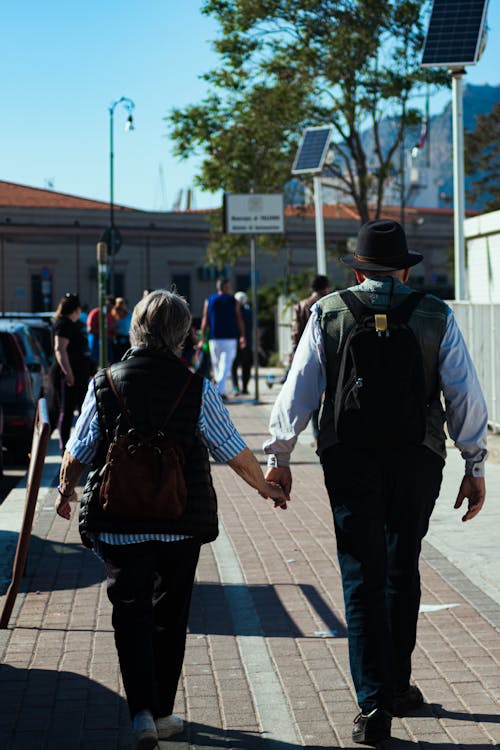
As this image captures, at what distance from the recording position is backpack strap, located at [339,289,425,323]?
449cm

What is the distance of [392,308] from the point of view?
4.54 meters

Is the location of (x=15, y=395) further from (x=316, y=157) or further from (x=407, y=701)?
(x=316, y=157)

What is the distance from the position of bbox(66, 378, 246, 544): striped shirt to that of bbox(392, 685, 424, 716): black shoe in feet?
3.70

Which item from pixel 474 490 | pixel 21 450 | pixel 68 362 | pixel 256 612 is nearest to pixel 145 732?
pixel 474 490

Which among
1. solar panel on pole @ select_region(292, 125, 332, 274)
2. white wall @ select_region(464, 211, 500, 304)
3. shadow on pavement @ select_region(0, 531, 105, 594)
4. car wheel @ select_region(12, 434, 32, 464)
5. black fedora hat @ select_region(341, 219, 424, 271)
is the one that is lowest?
shadow on pavement @ select_region(0, 531, 105, 594)

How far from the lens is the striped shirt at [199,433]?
4316mm

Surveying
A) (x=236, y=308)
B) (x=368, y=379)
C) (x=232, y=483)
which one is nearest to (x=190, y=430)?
(x=368, y=379)

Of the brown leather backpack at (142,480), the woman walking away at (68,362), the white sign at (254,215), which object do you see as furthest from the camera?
the white sign at (254,215)

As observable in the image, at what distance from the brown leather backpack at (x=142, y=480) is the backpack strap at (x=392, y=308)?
849 millimetres

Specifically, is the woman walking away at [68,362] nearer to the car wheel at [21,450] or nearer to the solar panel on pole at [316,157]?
the car wheel at [21,450]

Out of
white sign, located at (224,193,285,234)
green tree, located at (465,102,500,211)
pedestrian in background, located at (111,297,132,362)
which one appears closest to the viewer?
pedestrian in background, located at (111,297,132,362)

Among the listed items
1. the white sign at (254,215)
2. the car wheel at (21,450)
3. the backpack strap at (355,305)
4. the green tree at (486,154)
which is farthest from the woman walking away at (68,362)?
the green tree at (486,154)

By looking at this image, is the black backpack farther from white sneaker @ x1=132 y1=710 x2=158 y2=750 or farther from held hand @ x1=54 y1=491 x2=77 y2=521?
white sneaker @ x1=132 y1=710 x2=158 y2=750

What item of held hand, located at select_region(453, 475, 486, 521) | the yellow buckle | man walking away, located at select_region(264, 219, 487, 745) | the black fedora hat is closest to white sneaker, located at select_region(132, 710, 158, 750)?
man walking away, located at select_region(264, 219, 487, 745)
